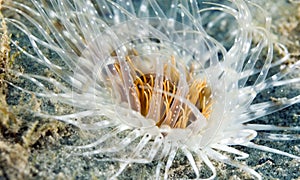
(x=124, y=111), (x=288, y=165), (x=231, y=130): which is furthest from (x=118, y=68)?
(x=288, y=165)

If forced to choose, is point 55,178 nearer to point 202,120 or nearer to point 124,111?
point 124,111

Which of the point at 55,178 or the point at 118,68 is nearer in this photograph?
the point at 55,178

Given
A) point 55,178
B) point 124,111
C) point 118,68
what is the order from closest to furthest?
1. point 55,178
2. point 124,111
3. point 118,68

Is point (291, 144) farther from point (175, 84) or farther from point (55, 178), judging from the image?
point (55, 178)

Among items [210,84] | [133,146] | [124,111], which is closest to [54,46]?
[124,111]

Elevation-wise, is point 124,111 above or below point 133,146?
above

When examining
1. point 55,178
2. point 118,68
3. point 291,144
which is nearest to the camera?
point 55,178

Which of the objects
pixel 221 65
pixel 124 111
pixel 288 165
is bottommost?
pixel 288 165
